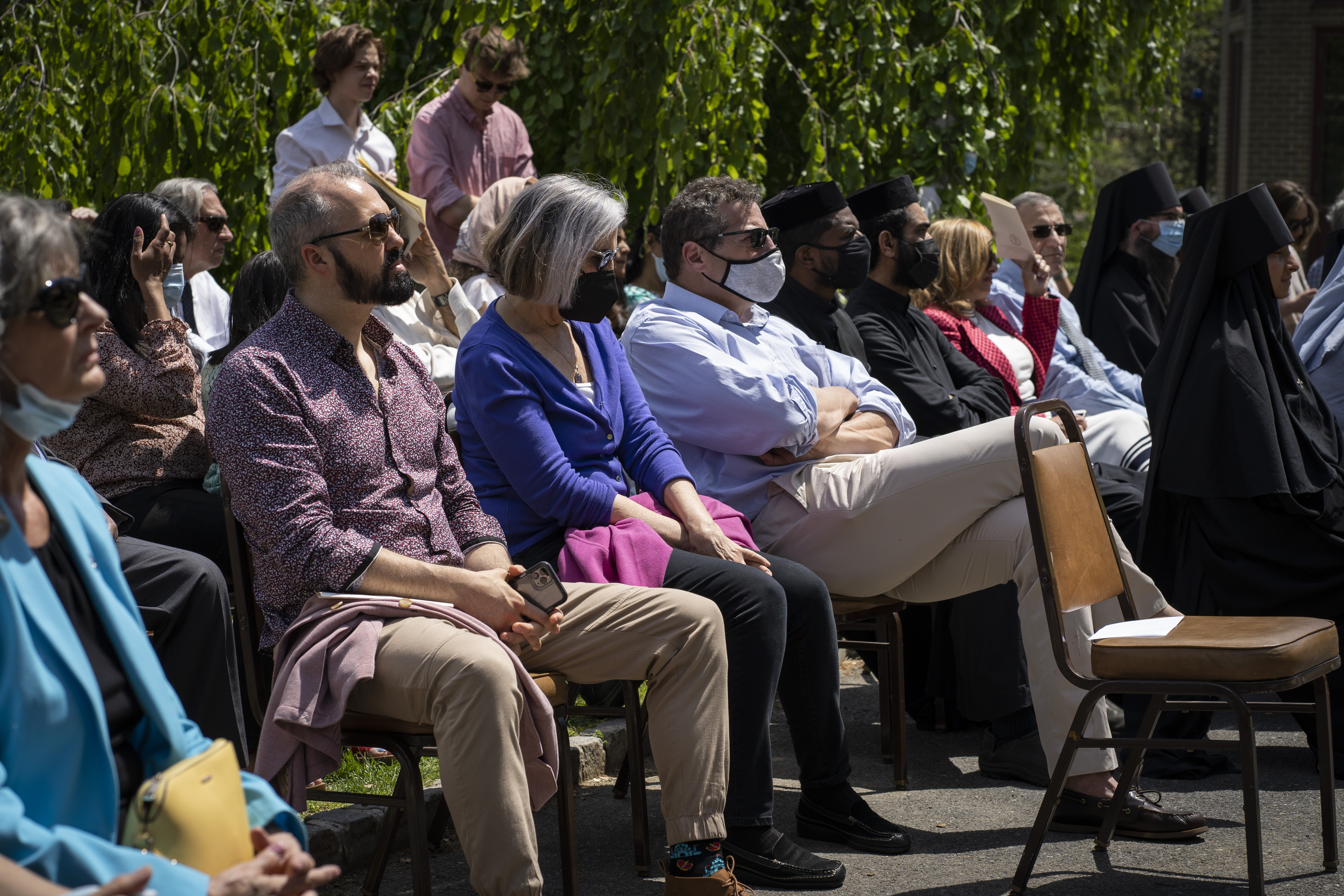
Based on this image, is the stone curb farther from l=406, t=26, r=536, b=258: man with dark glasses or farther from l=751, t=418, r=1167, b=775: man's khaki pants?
l=406, t=26, r=536, b=258: man with dark glasses

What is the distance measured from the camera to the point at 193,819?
6.42 feet

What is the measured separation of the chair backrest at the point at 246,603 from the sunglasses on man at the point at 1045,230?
197 inches

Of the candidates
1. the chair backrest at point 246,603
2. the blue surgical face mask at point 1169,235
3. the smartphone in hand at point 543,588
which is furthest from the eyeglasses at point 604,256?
the blue surgical face mask at point 1169,235

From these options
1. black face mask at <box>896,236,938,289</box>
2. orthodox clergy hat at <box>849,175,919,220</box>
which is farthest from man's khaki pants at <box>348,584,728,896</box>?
orthodox clergy hat at <box>849,175,919,220</box>

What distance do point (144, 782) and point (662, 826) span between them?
2.34m

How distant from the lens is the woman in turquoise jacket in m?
1.85

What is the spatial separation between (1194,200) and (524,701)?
6.65m

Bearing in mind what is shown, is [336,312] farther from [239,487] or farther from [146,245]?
[146,245]

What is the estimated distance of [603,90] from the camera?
7.69 m

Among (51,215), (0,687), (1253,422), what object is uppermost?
(51,215)

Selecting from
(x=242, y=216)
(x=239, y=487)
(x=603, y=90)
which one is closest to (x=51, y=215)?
(x=239, y=487)

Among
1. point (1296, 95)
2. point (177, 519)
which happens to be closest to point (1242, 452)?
point (177, 519)

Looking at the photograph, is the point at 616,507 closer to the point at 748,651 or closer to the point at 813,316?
the point at 748,651

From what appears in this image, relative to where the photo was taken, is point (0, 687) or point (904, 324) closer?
point (0, 687)
